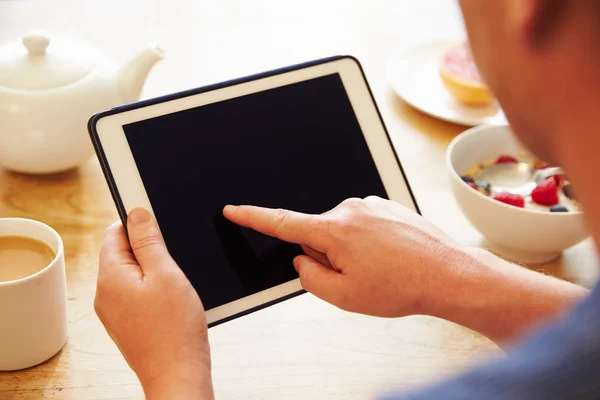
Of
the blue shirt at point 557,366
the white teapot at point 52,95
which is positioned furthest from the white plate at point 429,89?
the blue shirt at point 557,366

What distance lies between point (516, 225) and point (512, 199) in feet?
0.18

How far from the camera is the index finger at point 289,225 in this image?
0.72 meters

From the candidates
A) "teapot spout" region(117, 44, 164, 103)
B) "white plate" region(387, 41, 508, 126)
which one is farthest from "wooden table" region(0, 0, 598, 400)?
"teapot spout" region(117, 44, 164, 103)

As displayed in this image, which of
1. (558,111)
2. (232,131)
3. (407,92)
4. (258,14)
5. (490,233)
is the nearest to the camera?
(558,111)

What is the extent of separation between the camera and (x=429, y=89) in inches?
51.8

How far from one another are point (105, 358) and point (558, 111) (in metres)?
0.58

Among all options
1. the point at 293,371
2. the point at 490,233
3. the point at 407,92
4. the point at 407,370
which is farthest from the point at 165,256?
the point at 407,92

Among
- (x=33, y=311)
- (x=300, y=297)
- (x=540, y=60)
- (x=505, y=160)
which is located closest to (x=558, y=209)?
(x=505, y=160)

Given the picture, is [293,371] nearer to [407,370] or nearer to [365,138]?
[407,370]

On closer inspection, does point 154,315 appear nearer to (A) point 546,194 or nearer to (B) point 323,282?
(B) point 323,282

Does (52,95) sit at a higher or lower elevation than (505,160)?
higher

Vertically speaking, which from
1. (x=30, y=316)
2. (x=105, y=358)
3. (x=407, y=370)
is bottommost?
(x=407, y=370)

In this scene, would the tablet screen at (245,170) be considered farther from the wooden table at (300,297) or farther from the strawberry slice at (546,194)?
the strawberry slice at (546,194)

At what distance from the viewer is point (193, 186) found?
750 millimetres
